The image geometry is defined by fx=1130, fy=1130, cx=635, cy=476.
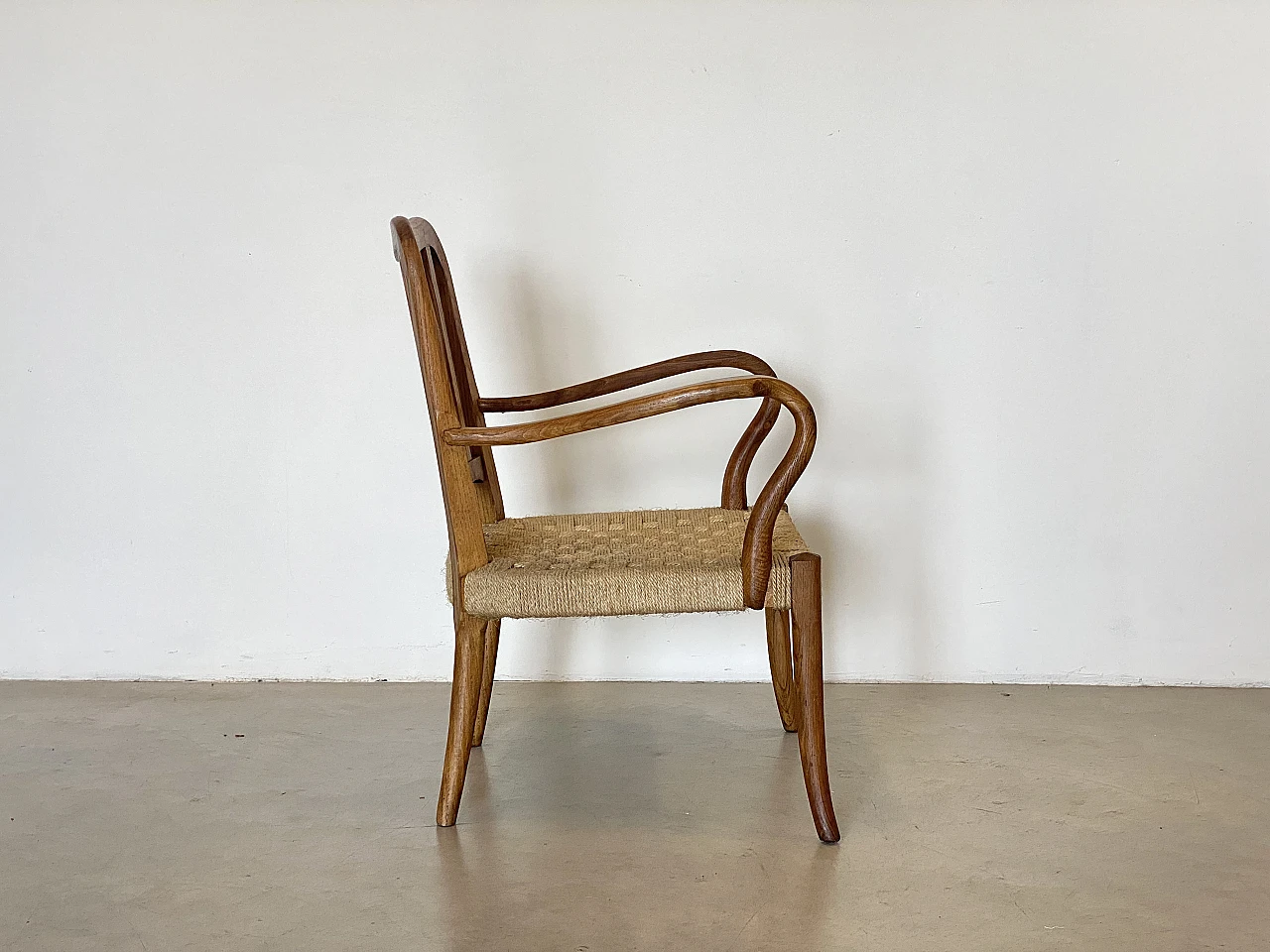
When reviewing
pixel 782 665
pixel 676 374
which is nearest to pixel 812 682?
pixel 782 665

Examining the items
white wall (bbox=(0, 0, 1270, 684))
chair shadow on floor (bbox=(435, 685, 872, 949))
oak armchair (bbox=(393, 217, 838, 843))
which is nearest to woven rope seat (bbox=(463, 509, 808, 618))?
oak armchair (bbox=(393, 217, 838, 843))

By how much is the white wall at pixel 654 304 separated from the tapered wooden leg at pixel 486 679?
404 millimetres

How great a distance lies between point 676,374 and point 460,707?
73cm

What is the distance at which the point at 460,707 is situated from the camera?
1.72 meters

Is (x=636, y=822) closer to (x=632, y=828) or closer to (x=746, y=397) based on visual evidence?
(x=632, y=828)

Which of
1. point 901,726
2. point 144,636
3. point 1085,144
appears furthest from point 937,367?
point 144,636

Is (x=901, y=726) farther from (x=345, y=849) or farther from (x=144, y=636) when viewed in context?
(x=144, y=636)

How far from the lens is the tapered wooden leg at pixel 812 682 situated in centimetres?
165

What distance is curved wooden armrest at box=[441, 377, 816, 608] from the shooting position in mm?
1570

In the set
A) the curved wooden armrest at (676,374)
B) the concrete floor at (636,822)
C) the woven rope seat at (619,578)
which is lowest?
the concrete floor at (636,822)

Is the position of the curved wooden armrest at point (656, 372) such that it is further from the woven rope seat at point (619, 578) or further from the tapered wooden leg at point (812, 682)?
the tapered wooden leg at point (812, 682)

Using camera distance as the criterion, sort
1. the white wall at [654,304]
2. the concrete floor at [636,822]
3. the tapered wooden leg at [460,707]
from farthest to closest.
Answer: the white wall at [654,304] → the tapered wooden leg at [460,707] → the concrete floor at [636,822]

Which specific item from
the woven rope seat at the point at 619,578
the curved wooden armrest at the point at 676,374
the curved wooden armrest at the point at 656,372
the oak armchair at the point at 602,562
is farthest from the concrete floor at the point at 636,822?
the curved wooden armrest at the point at 656,372

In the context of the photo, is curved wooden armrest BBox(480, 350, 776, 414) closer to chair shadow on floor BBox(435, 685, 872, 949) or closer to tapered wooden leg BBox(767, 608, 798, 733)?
tapered wooden leg BBox(767, 608, 798, 733)
